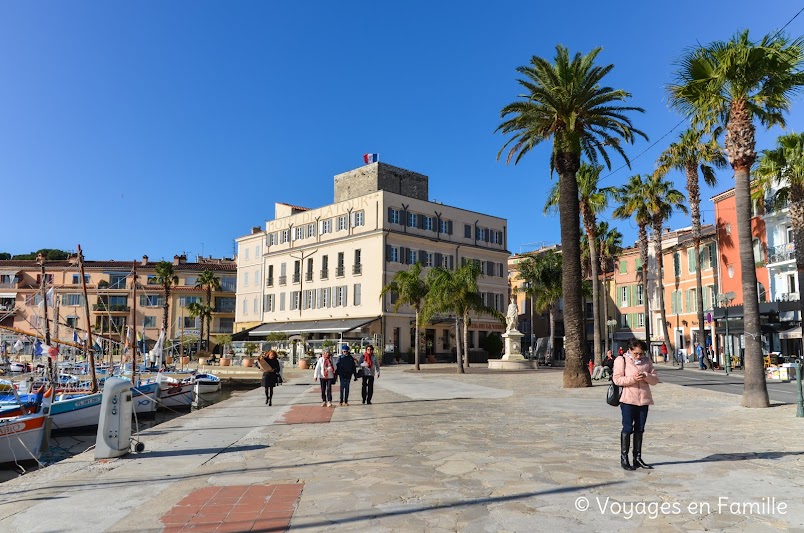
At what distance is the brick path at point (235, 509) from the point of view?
5738mm

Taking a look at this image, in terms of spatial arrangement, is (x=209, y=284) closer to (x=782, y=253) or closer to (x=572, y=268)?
(x=572, y=268)

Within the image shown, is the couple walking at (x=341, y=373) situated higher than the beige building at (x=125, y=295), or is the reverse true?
the beige building at (x=125, y=295)

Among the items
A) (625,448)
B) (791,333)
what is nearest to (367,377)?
(625,448)

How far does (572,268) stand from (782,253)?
72.6ft

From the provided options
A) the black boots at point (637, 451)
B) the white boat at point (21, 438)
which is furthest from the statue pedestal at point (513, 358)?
the black boots at point (637, 451)

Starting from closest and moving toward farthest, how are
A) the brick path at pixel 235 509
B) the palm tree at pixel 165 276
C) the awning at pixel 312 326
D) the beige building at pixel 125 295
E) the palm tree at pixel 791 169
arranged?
the brick path at pixel 235 509 → the palm tree at pixel 791 169 → the awning at pixel 312 326 → the palm tree at pixel 165 276 → the beige building at pixel 125 295

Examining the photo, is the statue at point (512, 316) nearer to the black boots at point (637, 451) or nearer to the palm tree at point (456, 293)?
the palm tree at point (456, 293)

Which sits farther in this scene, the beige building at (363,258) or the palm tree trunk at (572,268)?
the beige building at (363,258)

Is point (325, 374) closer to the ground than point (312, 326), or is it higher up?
closer to the ground

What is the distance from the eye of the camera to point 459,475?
7.87 m

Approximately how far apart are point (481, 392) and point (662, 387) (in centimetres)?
741

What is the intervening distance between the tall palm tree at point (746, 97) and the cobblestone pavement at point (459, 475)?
220 centimetres

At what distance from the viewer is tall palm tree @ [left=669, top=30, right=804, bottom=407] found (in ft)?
52.3

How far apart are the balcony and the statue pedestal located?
16151 mm
